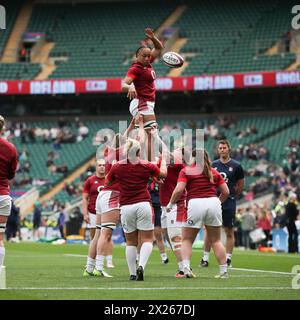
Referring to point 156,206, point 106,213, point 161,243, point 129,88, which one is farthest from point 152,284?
point 156,206

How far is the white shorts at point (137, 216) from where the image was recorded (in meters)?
14.6

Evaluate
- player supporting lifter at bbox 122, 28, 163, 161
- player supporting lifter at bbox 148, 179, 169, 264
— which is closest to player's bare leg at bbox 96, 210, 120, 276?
player supporting lifter at bbox 122, 28, 163, 161

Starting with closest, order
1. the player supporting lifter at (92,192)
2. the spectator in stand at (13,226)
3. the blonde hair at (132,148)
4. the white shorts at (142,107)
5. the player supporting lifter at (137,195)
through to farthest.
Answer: the blonde hair at (132,148)
the player supporting lifter at (137,195)
the white shorts at (142,107)
the player supporting lifter at (92,192)
the spectator in stand at (13,226)

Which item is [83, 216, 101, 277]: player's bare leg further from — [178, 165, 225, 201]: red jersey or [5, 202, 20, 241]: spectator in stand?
[5, 202, 20, 241]: spectator in stand

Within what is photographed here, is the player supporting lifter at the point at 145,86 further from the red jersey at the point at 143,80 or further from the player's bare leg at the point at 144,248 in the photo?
the player's bare leg at the point at 144,248

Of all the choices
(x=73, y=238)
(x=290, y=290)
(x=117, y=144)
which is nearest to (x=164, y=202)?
(x=117, y=144)

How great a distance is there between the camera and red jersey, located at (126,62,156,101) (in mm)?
16594

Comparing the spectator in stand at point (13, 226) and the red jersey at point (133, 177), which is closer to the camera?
the red jersey at point (133, 177)

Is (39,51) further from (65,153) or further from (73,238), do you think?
(73,238)

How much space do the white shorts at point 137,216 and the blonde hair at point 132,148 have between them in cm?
80

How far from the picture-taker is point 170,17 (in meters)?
59.2

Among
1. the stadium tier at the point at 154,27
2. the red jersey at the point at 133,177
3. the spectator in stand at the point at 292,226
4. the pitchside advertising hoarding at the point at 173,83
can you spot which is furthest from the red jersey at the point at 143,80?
the stadium tier at the point at 154,27

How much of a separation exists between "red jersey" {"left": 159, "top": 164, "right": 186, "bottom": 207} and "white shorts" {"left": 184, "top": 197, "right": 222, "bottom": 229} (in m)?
2.27

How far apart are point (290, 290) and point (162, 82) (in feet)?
134
